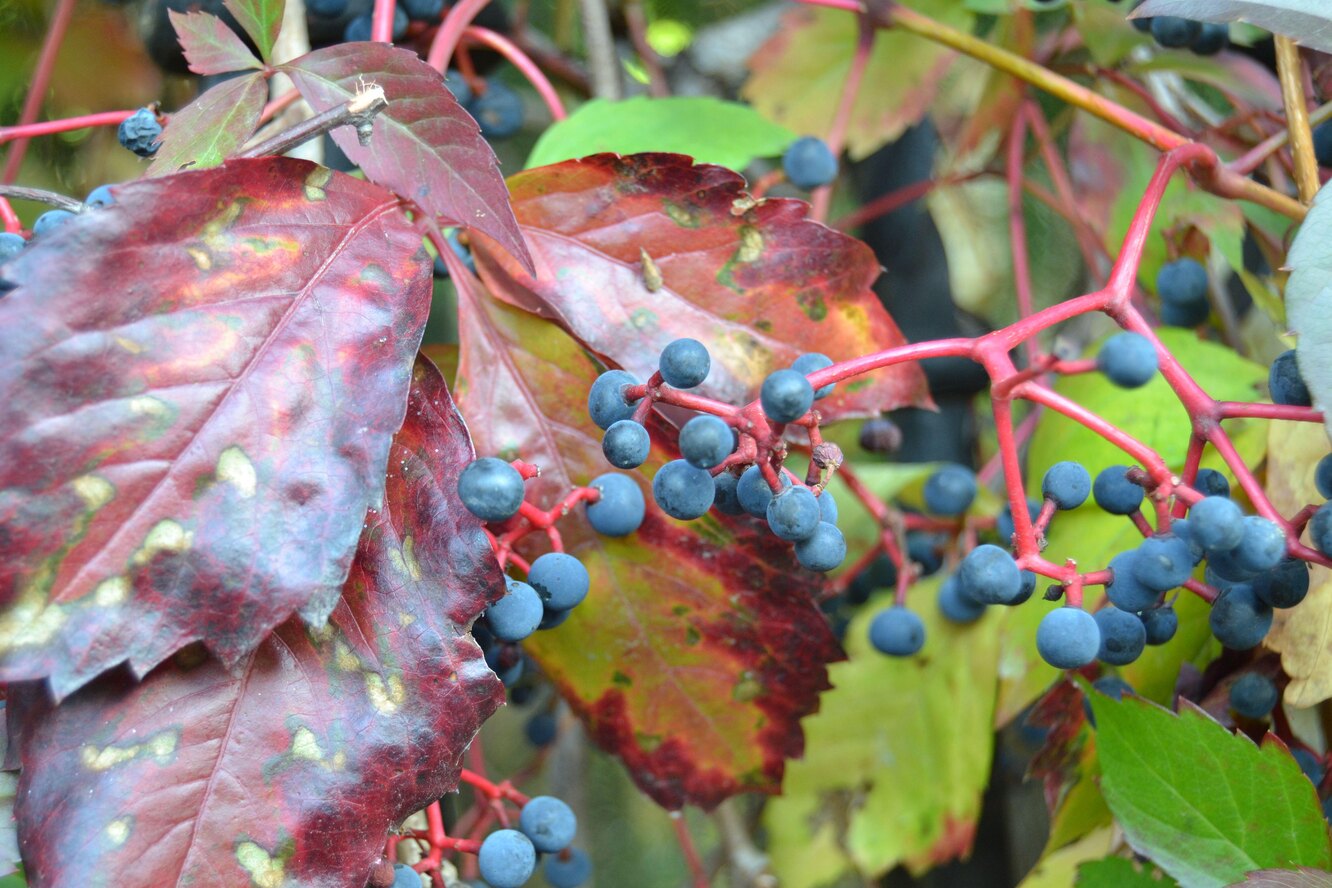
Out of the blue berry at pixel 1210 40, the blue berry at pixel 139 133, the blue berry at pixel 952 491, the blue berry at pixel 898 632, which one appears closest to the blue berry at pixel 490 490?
the blue berry at pixel 139 133

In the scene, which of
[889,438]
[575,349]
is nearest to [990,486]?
[889,438]

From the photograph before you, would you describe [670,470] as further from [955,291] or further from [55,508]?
[955,291]

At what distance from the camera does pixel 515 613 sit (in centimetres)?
62

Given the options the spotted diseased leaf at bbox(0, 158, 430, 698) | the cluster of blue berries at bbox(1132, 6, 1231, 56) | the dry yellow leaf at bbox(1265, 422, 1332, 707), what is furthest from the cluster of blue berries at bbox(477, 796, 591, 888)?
the cluster of blue berries at bbox(1132, 6, 1231, 56)

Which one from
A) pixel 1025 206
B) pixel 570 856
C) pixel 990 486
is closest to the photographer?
pixel 570 856

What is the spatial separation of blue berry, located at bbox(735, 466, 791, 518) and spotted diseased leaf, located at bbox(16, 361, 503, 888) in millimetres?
138

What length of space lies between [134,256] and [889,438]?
0.88 metres

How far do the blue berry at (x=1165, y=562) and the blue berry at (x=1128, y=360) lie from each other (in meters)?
0.09

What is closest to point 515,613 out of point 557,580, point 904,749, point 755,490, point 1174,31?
point 557,580

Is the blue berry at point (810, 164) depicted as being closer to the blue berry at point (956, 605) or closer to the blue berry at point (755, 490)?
the blue berry at point (956, 605)

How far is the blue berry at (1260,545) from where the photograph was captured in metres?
0.55

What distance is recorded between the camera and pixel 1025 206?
1.65m

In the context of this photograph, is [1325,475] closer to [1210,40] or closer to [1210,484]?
[1210,484]

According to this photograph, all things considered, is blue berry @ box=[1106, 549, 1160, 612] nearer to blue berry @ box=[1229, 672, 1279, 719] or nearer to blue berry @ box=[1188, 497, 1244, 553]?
blue berry @ box=[1188, 497, 1244, 553]
